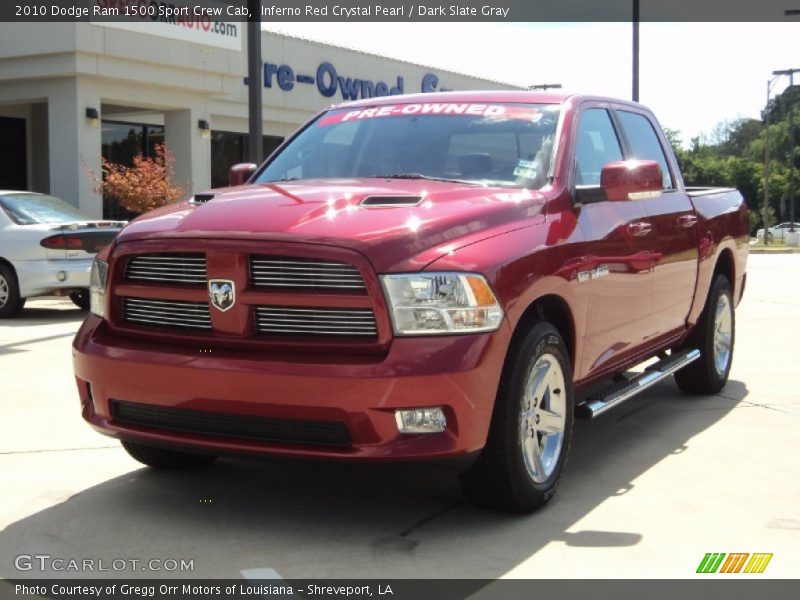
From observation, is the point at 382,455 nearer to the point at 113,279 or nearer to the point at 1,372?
the point at 113,279

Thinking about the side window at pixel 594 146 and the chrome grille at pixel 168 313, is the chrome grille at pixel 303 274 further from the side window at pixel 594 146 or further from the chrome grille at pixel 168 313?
the side window at pixel 594 146

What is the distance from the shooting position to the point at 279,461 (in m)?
4.15

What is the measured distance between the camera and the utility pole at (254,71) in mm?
12863

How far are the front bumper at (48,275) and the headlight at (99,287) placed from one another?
7449 millimetres

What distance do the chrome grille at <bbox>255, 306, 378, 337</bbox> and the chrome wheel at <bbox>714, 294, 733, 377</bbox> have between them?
159 inches

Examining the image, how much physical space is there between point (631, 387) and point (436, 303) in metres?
2.09

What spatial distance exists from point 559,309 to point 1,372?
509cm

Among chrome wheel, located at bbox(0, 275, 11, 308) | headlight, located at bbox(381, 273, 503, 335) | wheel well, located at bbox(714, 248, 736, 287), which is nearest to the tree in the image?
chrome wheel, located at bbox(0, 275, 11, 308)

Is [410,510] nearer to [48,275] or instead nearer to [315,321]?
[315,321]

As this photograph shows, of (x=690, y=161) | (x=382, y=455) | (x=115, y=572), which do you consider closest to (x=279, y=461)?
(x=382, y=455)

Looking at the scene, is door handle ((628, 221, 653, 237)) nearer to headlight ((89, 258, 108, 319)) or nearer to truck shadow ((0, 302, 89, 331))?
Result: headlight ((89, 258, 108, 319))

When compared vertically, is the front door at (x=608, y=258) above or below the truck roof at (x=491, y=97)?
below

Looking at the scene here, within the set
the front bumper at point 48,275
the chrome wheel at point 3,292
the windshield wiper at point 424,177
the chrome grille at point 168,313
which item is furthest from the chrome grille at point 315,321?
the chrome wheel at point 3,292

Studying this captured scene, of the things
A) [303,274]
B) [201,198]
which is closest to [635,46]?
[201,198]
